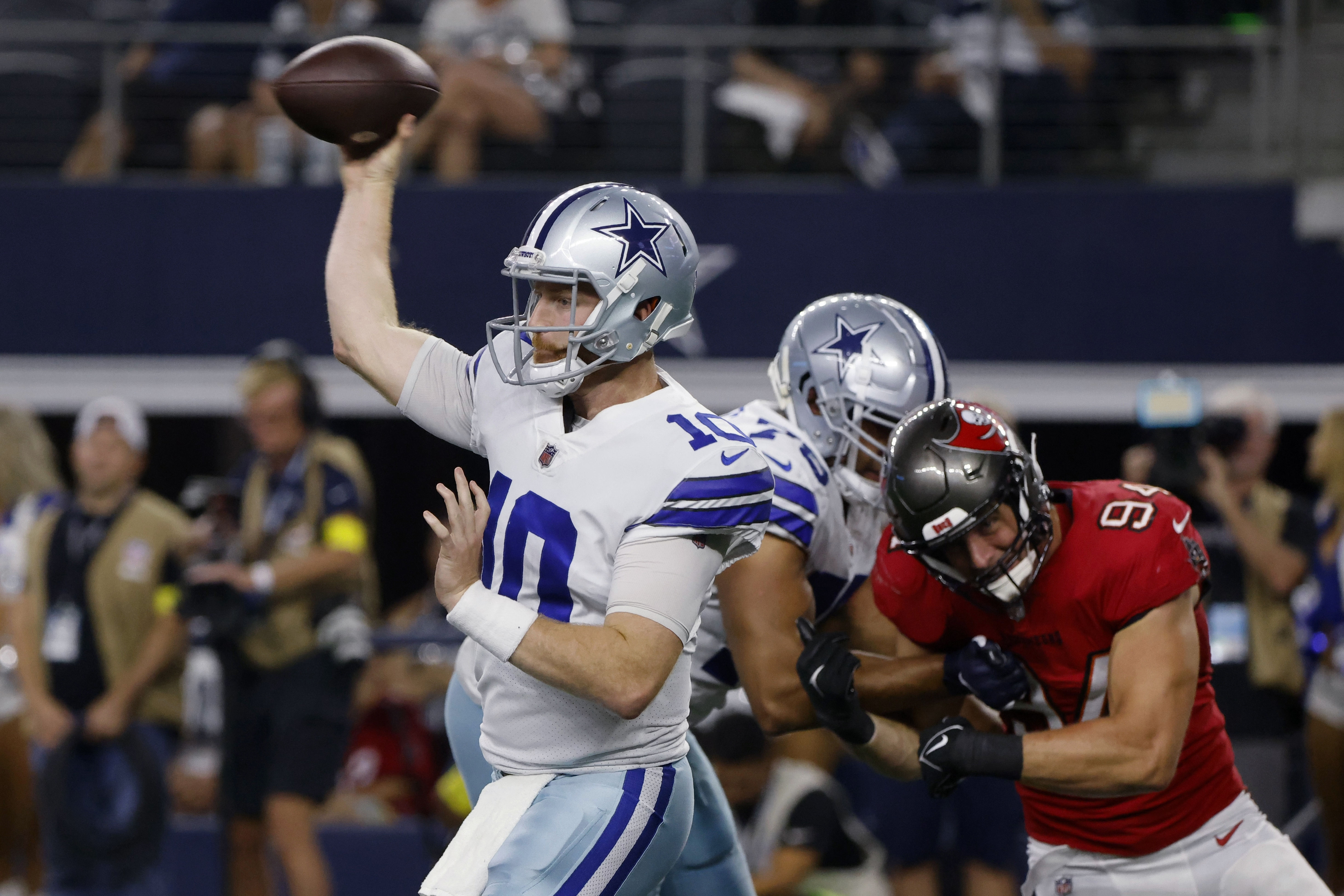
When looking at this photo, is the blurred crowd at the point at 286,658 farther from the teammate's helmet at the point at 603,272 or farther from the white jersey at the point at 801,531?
the teammate's helmet at the point at 603,272

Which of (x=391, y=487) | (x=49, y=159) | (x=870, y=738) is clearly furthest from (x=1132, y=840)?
(x=49, y=159)

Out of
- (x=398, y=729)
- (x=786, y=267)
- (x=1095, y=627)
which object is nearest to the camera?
(x=1095, y=627)

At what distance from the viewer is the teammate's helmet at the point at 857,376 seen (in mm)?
3471

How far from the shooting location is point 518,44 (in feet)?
24.5

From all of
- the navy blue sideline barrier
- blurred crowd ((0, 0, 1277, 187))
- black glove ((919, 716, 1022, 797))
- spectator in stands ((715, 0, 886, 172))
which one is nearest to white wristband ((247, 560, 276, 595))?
the navy blue sideline barrier

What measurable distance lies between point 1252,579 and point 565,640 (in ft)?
13.2

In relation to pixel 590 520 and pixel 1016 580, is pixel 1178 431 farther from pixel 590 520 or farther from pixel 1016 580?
pixel 590 520

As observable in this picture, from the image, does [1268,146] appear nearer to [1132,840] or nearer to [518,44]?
[518,44]


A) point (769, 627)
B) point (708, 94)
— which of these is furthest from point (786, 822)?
point (708, 94)

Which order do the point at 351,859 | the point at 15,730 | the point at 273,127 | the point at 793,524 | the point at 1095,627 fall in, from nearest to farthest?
the point at 1095,627
the point at 793,524
the point at 15,730
the point at 351,859
the point at 273,127

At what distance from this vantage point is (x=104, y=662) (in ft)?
19.7

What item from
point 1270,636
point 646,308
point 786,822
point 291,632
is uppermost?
point 646,308

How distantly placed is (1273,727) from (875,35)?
3.51m

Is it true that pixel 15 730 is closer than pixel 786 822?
No
